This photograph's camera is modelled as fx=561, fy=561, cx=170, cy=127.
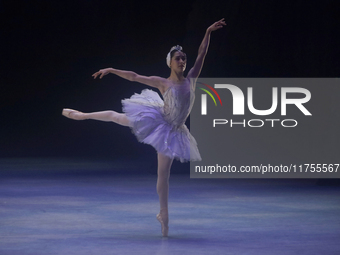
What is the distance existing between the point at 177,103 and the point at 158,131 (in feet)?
0.75

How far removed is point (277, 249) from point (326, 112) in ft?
15.1

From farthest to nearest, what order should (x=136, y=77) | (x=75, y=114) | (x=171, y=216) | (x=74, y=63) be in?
1. (x=74, y=63)
2. (x=171, y=216)
3. (x=75, y=114)
4. (x=136, y=77)

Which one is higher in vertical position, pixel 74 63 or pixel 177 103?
pixel 74 63

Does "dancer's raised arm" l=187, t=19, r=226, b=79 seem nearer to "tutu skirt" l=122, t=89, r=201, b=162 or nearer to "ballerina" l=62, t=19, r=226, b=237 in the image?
"ballerina" l=62, t=19, r=226, b=237

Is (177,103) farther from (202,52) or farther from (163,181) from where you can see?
(163,181)

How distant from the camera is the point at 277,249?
11.1 feet

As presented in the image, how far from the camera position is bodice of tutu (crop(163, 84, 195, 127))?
12.0 ft

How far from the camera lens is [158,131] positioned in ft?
12.2

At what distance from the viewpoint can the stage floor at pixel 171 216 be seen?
349cm

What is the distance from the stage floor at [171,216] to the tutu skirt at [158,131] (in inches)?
23.0

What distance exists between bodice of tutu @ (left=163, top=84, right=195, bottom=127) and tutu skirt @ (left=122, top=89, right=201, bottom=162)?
0.05 metres

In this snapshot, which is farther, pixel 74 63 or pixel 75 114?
pixel 74 63

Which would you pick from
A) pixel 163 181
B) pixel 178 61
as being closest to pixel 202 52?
pixel 178 61

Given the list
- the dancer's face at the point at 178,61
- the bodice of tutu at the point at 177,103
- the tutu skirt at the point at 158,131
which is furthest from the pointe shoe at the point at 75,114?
the dancer's face at the point at 178,61
